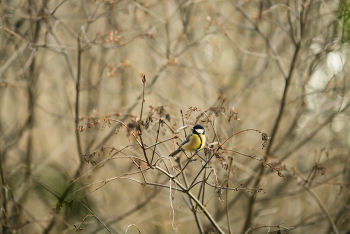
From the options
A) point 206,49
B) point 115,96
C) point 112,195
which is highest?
point 206,49

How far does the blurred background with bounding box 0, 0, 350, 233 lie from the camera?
337 cm

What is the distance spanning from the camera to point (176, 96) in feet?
22.7

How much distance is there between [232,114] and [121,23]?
444 cm

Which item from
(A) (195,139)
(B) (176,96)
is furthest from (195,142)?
(B) (176,96)

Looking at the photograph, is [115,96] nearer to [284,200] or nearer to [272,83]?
[272,83]

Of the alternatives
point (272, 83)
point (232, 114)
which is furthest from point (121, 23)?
point (232, 114)

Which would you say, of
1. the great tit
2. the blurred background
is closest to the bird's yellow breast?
the great tit

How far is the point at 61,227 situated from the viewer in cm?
429

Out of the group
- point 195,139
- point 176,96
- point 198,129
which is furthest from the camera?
point 176,96

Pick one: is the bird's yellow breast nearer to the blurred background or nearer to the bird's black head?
the bird's black head

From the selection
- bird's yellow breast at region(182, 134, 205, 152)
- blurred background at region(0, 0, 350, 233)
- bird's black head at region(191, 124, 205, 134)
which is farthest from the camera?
blurred background at region(0, 0, 350, 233)

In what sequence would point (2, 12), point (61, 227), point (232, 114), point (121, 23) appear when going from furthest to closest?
point (121, 23) < point (61, 227) < point (2, 12) < point (232, 114)

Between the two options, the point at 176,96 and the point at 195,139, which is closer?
the point at 195,139

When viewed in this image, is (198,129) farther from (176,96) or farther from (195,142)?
(176,96)
